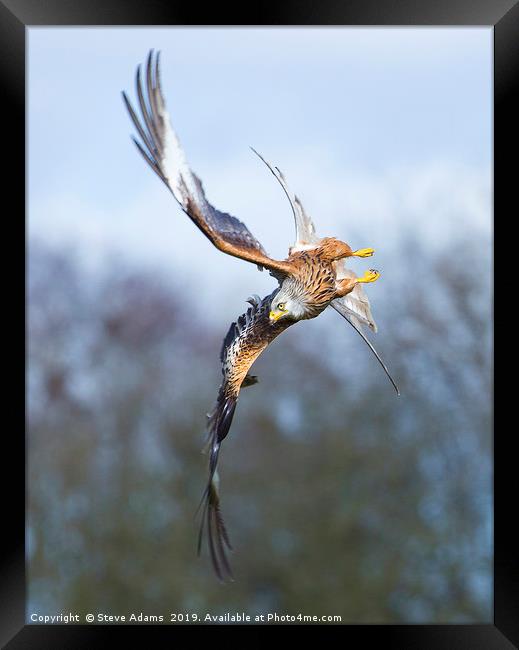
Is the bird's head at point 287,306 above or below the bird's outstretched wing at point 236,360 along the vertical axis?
above

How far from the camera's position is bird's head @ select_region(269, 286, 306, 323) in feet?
6.04

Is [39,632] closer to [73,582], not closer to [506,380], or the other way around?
[506,380]

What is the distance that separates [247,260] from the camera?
6.02 feet

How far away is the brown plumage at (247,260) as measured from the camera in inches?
72.7

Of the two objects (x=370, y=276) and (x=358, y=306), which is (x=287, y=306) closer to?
(x=370, y=276)

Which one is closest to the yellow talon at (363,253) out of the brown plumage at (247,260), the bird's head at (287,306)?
the brown plumage at (247,260)

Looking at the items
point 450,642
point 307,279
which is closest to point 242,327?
point 307,279

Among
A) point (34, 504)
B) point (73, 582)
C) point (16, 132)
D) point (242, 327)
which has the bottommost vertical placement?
Result: point (73, 582)

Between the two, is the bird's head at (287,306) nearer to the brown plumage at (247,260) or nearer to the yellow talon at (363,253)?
the brown plumage at (247,260)

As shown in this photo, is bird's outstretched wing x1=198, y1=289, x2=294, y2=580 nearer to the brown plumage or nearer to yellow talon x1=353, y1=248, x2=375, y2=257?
the brown plumage

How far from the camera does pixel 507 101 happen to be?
2879 mm

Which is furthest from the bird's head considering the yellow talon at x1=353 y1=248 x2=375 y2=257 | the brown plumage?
the yellow talon at x1=353 y1=248 x2=375 y2=257

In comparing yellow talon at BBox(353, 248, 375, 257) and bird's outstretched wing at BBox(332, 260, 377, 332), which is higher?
yellow talon at BBox(353, 248, 375, 257)

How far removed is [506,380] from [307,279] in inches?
49.1
